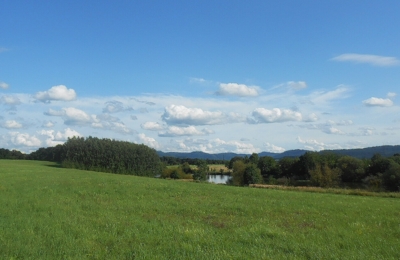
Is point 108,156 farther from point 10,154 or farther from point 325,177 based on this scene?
point 10,154

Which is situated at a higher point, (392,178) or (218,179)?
(392,178)

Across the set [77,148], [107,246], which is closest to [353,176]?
[77,148]

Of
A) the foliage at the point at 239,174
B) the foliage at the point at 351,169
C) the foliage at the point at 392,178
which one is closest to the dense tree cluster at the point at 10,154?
the foliage at the point at 239,174

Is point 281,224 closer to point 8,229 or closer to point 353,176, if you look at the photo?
point 8,229

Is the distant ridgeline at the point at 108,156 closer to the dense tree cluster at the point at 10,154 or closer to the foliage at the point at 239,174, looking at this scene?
the foliage at the point at 239,174

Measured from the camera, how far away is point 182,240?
10008 mm

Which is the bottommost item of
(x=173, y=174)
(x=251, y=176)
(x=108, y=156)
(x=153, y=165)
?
(x=173, y=174)

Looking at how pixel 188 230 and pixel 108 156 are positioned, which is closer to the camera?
pixel 188 230

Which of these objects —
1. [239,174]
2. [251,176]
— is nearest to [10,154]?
[239,174]

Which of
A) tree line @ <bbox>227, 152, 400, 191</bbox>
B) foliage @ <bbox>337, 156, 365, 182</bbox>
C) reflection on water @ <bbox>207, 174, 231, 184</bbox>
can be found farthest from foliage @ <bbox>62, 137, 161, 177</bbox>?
foliage @ <bbox>337, 156, 365, 182</bbox>

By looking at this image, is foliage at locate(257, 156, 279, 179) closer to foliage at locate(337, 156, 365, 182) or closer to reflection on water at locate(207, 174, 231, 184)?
reflection on water at locate(207, 174, 231, 184)

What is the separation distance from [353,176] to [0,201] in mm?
90750

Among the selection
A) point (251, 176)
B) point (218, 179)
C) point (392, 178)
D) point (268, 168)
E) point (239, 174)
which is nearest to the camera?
point (392, 178)

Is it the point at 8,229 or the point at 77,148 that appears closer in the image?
the point at 8,229
